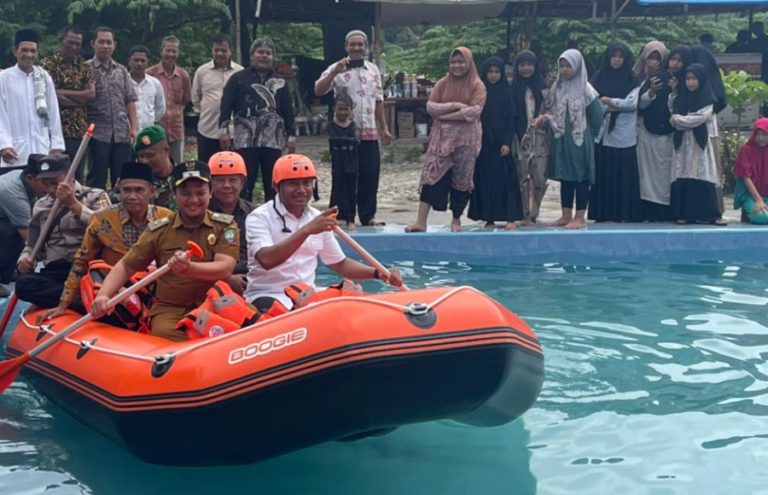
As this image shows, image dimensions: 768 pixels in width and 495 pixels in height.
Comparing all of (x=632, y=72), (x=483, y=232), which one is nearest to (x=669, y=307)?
(x=483, y=232)

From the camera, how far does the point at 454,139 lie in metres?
9.14

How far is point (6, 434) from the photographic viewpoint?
4996mm

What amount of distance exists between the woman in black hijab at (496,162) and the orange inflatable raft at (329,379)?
523 cm

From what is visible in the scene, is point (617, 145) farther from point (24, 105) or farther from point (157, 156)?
point (24, 105)

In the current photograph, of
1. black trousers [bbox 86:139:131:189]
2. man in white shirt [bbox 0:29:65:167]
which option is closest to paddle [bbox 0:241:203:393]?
Result: man in white shirt [bbox 0:29:65:167]

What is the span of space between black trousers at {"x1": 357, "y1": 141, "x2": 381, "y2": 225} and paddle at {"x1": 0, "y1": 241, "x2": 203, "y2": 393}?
4489 mm

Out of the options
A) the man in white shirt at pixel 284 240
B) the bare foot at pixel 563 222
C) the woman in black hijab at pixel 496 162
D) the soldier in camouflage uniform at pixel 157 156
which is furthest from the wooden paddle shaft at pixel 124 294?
the bare foot at pixel 563 222

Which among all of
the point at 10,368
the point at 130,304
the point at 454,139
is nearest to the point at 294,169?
the point at 130,304

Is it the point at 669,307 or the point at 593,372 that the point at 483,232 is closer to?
the point at 669,307

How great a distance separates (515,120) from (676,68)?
1.50m

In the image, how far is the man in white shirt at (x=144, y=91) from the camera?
8.74 m

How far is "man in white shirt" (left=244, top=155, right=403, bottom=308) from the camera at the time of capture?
192 inches

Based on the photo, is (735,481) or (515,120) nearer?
(735,481)

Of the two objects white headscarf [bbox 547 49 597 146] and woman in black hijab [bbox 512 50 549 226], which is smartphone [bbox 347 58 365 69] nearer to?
woman in black hijab [bbox 512 50 549 226]
